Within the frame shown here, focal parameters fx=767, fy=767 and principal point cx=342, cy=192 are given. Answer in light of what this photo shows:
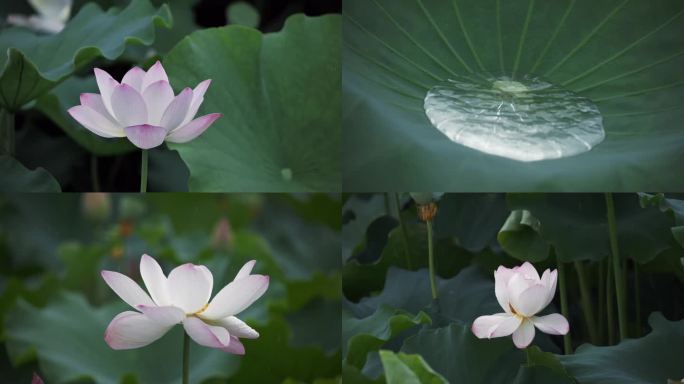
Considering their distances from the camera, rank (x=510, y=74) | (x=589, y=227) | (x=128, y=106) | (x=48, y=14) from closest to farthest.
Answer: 1. (x=128, y=106)
2. (x=589, y=227)
3. (x=510, y=74)
4. (x=48, y=14)

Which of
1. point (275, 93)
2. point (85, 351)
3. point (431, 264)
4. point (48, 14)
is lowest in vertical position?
point (85, 351)

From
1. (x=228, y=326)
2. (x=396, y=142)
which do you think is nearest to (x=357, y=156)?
(x=396, y=142)

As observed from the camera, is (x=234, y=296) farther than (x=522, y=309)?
No

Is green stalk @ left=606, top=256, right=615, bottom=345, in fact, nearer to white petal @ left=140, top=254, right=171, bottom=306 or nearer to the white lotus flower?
white petal @ left=140, top=254, right=171, bottom=306

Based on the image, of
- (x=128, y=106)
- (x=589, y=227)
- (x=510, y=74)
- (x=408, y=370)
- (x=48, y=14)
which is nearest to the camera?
(x=408, y=370)

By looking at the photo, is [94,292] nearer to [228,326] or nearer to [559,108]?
[228,326]

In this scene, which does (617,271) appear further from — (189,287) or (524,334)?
(189,287)

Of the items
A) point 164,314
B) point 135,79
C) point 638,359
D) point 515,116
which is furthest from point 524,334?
point 135,79
